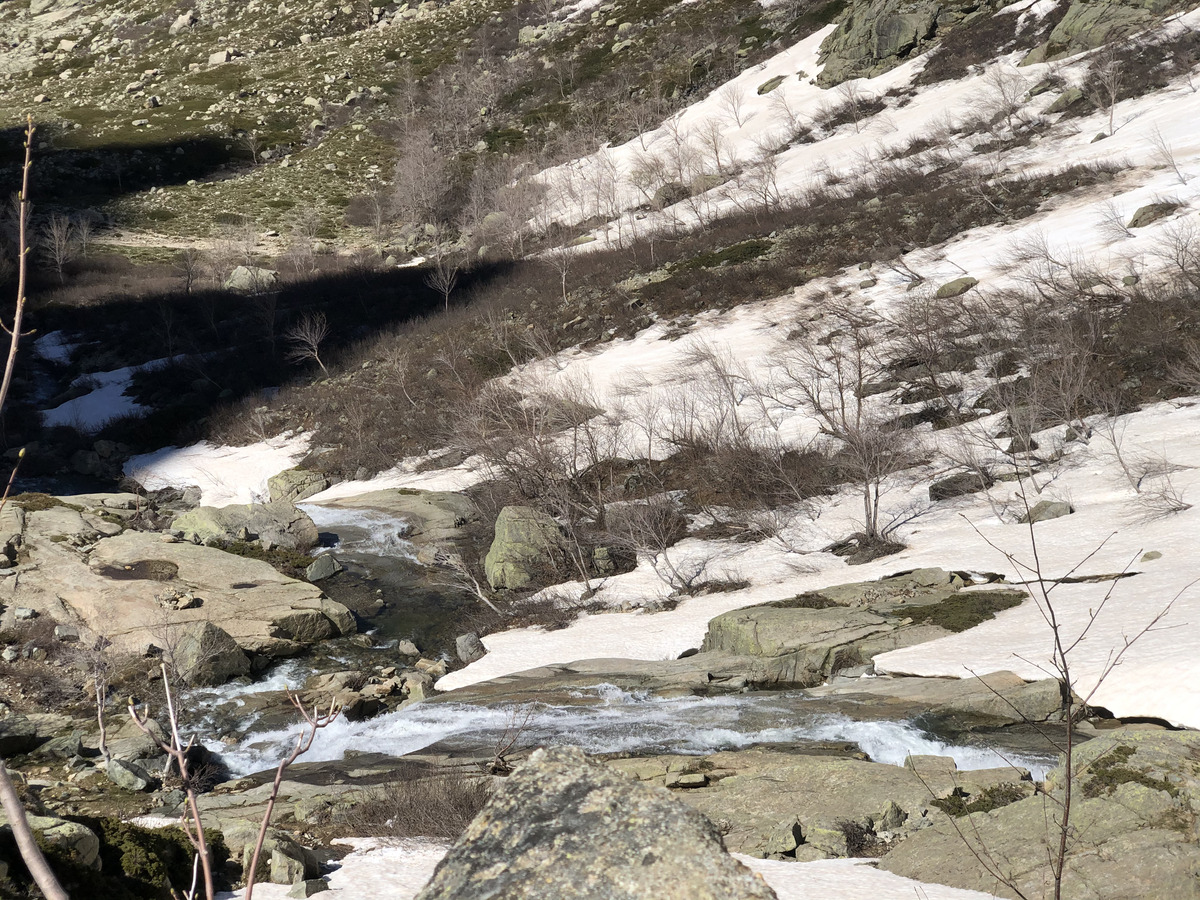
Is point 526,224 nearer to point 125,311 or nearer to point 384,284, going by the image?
point 384,284

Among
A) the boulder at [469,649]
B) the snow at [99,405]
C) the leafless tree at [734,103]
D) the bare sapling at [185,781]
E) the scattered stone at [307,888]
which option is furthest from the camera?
the leafless tree at [734,103]

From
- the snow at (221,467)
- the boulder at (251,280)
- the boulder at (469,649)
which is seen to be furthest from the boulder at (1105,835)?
the boulder at (251,280)

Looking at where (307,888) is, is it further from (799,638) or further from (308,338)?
(308,338)

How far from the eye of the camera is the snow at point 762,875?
563 cm

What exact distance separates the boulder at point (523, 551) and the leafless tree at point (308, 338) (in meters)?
19.5

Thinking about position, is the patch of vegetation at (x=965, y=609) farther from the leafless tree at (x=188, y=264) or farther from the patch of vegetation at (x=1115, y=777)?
the leafless tree at (x=188, y=264)

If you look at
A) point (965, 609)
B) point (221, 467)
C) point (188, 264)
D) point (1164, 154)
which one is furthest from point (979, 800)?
point (188, 264)

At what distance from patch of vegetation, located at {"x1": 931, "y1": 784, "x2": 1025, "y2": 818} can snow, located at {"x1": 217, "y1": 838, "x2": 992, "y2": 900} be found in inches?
48.4

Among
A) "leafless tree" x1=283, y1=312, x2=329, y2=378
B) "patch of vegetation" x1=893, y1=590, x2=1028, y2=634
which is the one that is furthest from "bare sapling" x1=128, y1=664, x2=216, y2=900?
"leafless tree" x1=283, y1=312, x2=329, y2=378

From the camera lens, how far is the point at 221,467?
111 feet

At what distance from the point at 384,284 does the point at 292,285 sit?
532 cm

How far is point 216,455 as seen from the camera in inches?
1380

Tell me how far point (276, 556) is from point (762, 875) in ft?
64.2

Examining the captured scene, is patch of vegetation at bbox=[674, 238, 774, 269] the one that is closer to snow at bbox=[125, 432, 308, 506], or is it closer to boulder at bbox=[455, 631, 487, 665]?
snow at bbox=[125, 432, 308, 506]
